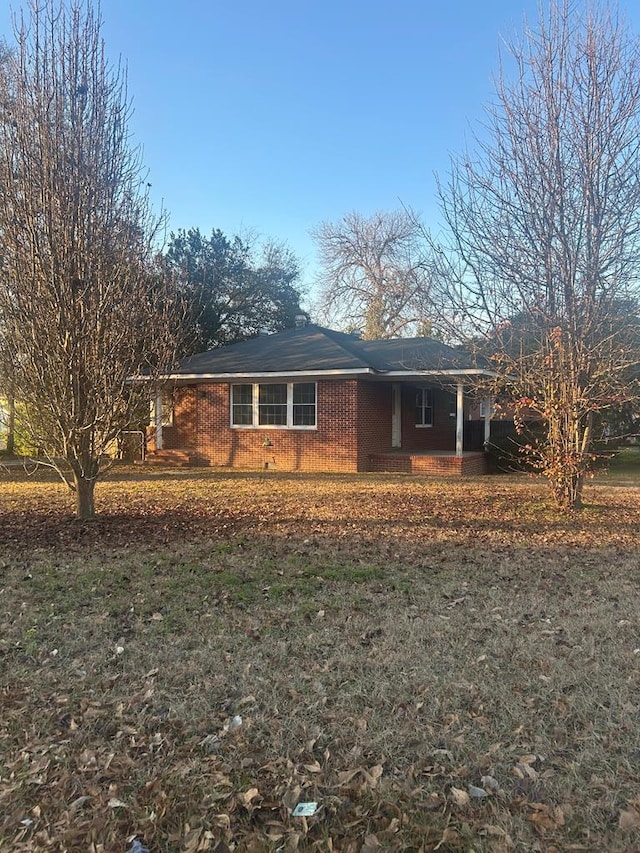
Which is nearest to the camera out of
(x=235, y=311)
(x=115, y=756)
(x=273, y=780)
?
(x=273, y=780)

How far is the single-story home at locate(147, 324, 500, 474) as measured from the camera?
15.6m

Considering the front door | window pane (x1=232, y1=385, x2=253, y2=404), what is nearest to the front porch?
the front door

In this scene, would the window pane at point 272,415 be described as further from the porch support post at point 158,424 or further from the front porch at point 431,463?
the porch support post at point 158,424

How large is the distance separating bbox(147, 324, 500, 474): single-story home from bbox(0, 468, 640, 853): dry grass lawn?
27.5ft

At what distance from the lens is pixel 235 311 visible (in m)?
30.2

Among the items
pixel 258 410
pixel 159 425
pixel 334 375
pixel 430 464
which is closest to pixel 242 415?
pixel 258 410

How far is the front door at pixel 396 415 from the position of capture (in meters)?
17.6

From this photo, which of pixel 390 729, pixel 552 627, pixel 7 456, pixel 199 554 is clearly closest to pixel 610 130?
pixel 552 627

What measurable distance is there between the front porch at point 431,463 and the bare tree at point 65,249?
29.5ft

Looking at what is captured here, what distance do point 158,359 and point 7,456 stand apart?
1345cm

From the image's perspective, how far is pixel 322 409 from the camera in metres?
16.1

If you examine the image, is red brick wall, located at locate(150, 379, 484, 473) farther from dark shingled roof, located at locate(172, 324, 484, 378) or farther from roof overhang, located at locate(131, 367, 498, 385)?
dark shingled roof, located at locate(172, 324, 484, 378)

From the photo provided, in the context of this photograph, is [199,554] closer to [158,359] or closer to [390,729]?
[158,359]

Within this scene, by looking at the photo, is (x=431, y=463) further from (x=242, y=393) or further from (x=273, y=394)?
(x=242, y=393)
